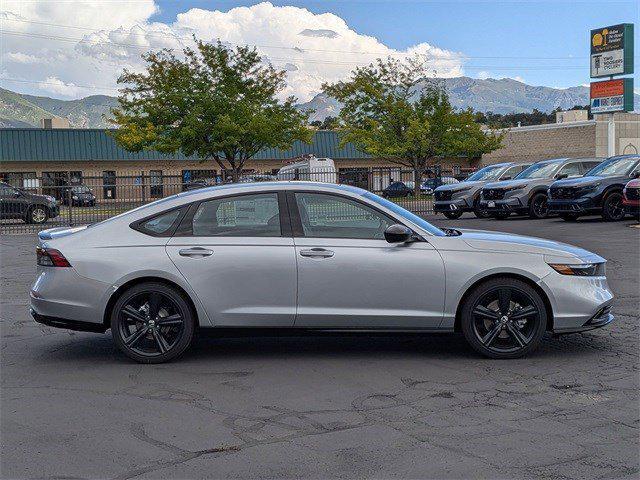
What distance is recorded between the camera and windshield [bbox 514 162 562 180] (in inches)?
988

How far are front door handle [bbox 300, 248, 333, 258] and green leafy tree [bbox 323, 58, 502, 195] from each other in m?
38.3

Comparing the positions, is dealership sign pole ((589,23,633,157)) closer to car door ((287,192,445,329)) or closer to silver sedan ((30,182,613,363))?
silver sedan ((30,182,613,363))

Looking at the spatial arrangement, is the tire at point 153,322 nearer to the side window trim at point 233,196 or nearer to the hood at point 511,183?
the side window trim at point 233,196

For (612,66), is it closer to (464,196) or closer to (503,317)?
(464,196)

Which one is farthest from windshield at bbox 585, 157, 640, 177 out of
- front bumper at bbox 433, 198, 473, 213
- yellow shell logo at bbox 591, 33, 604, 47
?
yellow shell logo at bbox 591, 33, 604, 47

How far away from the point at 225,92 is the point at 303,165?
5.78 metres

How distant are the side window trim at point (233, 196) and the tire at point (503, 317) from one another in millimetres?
1674

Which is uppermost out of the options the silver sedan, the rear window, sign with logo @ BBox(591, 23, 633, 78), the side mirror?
sign with logo @ BBox(591, 23, 633, 78)

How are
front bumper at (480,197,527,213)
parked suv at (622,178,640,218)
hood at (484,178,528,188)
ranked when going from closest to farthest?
parked suv at (622,178,640,218), front bumper at (480,197,527,213), hood at (484,178,528,188)

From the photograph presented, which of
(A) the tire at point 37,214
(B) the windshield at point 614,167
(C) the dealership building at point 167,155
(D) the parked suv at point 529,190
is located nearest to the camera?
(B) the windshield at point 614,167

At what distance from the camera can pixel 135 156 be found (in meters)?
58.3

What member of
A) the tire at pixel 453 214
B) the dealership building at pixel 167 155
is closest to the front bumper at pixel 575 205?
the tire at pixel 453 214

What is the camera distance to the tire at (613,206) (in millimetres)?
22031

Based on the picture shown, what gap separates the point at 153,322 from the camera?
22.7 ft
